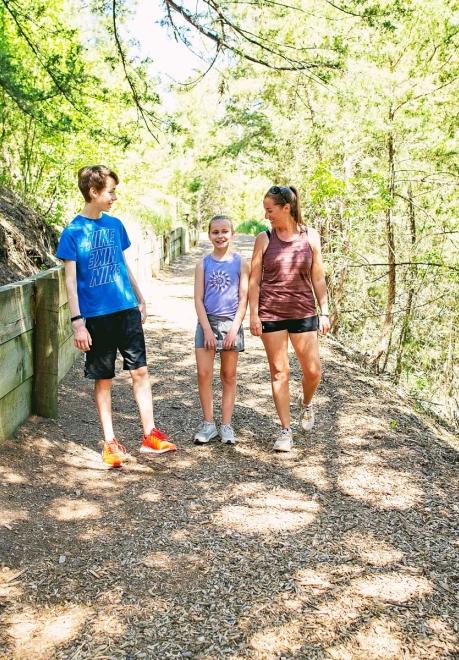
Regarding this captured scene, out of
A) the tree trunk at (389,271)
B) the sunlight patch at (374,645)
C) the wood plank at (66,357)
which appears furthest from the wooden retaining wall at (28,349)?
the tree trunk at (389,271)

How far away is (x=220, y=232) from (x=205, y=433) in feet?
4.96

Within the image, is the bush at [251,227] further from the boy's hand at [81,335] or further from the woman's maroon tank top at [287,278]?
the boy's hand at [81,335]

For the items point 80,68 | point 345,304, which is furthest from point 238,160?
point 80,68

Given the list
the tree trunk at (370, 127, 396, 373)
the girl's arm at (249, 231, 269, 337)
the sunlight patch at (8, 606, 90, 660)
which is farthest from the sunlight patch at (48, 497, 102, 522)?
the tree trunk at (370, 127, 396, 373)

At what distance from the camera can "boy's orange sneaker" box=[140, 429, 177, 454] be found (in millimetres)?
4625

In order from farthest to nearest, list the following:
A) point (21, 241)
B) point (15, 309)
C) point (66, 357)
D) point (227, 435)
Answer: point (21, 241) → point (66, 357) → point (227, 435) → point (15, 309)

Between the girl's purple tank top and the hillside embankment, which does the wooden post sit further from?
the hillside embankment

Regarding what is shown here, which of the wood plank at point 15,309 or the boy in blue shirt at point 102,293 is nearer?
the boy in blue shirt at point 102,293

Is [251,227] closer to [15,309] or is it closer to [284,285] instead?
[284,285]

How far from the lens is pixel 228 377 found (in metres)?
4.77

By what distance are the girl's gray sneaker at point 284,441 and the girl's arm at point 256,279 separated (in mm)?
790

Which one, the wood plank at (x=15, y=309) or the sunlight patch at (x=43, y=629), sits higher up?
the wood plank at (x=15, y=309)

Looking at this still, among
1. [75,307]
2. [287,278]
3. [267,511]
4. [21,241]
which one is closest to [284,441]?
[267,511]

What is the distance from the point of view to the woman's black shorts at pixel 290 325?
464 cm
